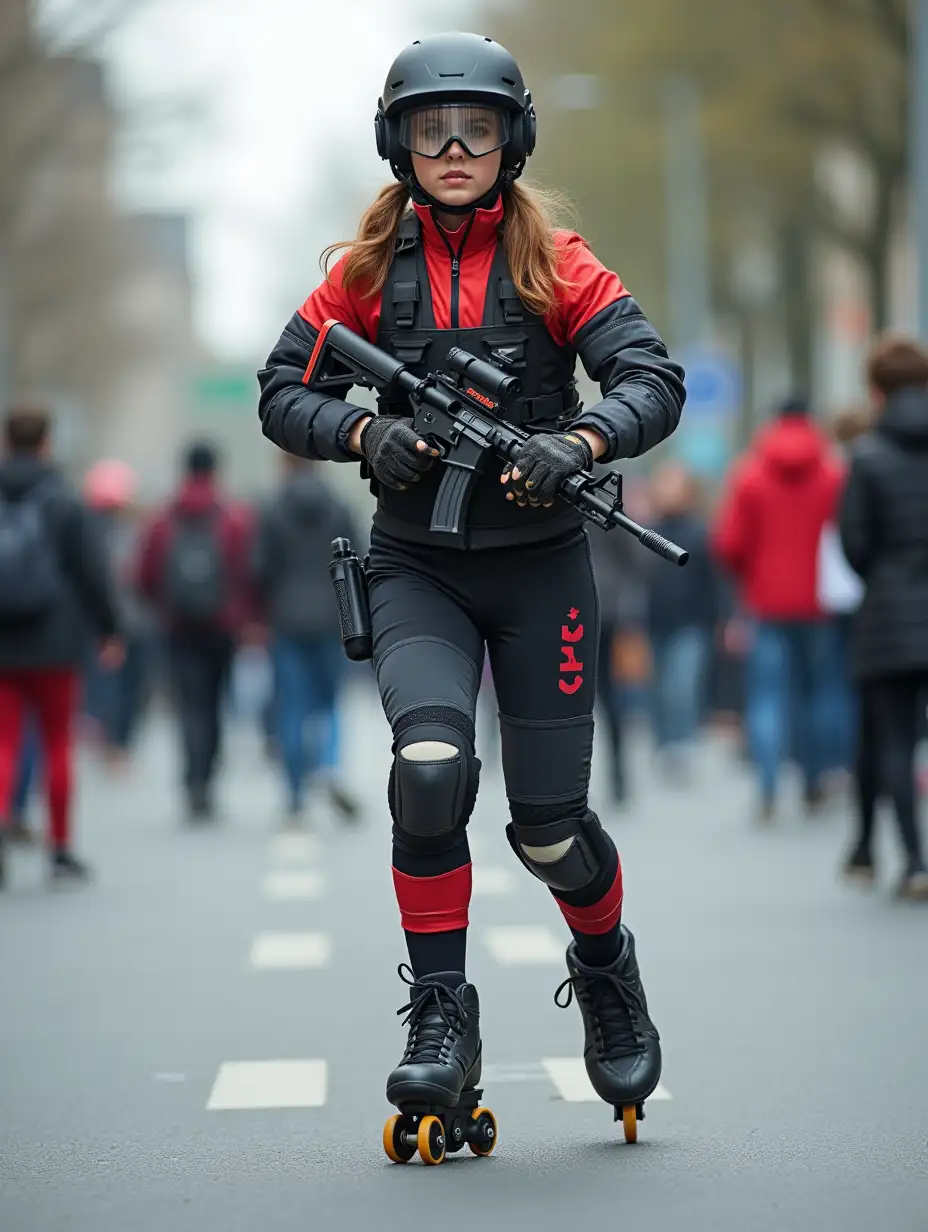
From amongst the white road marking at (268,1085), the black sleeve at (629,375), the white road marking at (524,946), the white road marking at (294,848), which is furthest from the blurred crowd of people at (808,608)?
the black sleeve at (629,375)

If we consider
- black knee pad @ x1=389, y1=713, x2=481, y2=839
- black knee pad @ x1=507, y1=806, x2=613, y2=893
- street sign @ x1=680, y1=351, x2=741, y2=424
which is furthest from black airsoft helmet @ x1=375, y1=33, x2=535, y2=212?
street sign @ x1=680, y1=351, x2=741, y2=424

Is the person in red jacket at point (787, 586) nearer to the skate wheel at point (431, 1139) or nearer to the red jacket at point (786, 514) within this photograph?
the red jacket at point (786, 514)

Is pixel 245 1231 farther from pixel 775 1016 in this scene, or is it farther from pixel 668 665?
pixel 668 665

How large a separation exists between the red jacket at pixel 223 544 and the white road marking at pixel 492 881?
324cm

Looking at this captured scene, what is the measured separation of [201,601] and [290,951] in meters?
5.43

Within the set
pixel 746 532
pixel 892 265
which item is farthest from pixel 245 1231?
pixel 892 265

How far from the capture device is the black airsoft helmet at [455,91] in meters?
5.28

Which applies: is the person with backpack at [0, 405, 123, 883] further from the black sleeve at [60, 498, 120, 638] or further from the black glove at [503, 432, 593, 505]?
the black glove at [503, 432, 593, 505]

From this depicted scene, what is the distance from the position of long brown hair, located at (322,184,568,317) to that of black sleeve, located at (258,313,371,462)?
0.55 ft

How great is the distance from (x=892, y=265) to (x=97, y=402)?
31032 mm

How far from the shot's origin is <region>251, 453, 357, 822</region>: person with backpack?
539 inches

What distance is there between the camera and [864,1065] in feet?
20.6

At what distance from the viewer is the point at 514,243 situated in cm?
530

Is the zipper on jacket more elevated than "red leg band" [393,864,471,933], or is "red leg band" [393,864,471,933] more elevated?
the zipper on jacket
